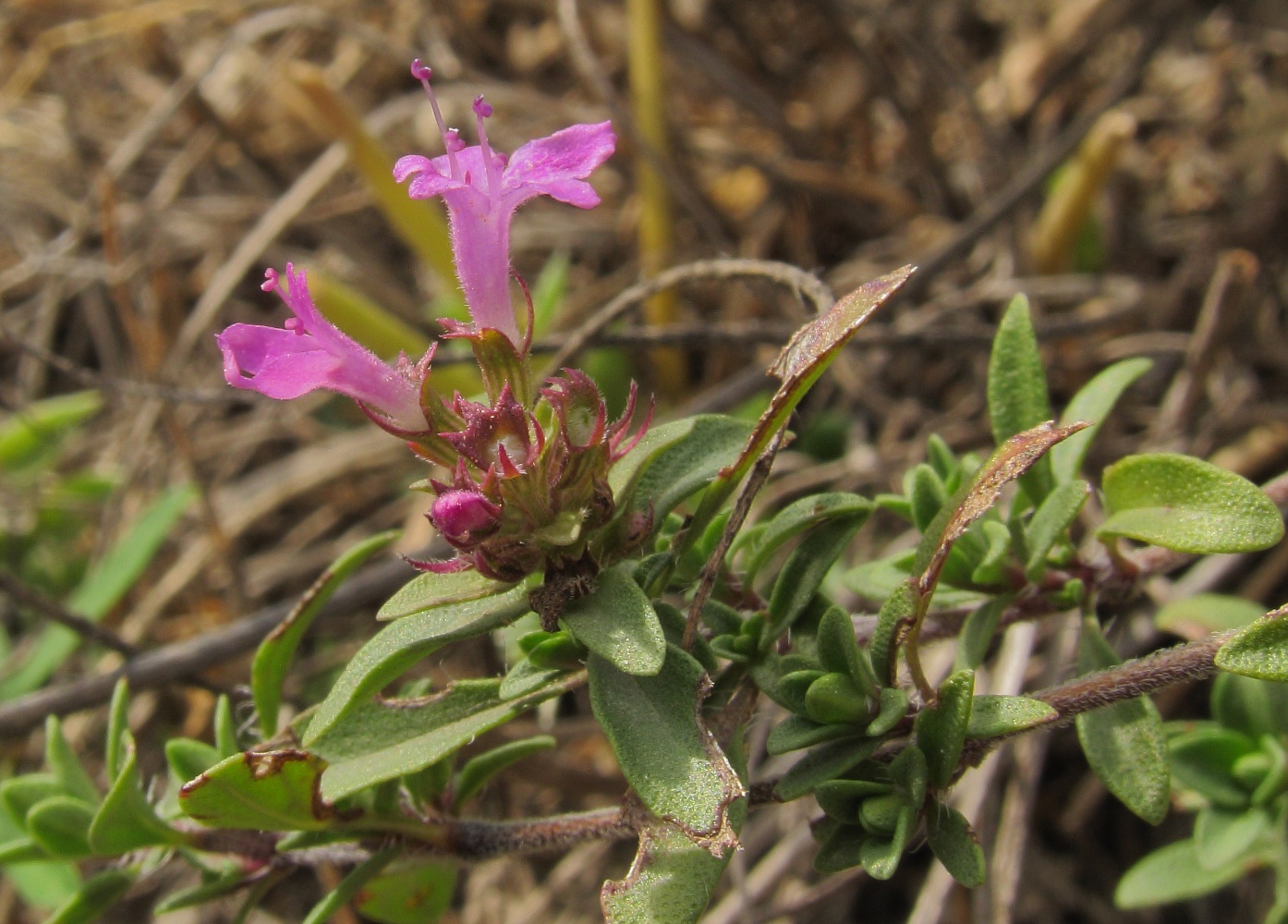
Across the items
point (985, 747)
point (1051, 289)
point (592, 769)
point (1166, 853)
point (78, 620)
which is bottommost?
point (592, 769)

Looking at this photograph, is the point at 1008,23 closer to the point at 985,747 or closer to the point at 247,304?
the point at 247,304

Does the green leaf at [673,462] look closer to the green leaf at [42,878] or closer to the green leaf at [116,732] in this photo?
the green leaf at [116,732]

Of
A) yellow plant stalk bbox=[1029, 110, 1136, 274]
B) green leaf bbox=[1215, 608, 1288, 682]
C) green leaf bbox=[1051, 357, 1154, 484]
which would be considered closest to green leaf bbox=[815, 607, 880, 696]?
green leaf bbox=[1215, 608, 1288, 682]

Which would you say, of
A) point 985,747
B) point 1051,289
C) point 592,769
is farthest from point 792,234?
point 985,747

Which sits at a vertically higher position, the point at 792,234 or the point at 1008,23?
the point at 1008,23

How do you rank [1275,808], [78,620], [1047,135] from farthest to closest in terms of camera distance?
[1047,135], [78,620], [1275,808]

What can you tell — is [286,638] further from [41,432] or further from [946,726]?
[41,432]

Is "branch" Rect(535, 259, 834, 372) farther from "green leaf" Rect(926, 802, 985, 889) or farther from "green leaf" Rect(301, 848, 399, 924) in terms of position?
"green leaf" Rect(301, 848, 399, 924)
